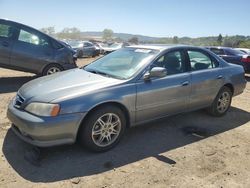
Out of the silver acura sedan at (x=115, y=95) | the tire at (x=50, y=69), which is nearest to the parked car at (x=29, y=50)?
the tire at (x=50, y=69)

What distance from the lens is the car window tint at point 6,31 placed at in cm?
831

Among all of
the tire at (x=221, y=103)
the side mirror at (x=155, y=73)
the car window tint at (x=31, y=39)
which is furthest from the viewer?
the car window tint at (x=31, y=39)

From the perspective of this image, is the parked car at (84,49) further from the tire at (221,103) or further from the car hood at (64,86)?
the car hood at (64,86)

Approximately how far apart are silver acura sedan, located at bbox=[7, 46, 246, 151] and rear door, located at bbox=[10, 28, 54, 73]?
11.5ft

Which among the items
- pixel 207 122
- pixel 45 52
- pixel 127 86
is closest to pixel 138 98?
pixel 127 86

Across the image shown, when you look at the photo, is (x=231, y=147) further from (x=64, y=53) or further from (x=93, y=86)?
(x=64, y=53)

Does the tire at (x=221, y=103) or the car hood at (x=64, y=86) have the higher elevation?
the car hood at (x=64, y=86)

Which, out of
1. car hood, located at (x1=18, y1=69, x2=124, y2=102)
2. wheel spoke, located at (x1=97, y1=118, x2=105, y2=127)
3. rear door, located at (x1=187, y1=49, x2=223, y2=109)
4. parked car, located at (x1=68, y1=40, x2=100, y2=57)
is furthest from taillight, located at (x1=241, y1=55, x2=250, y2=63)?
parked car, located at (x1=68, y1=40, x2=100, y2=57)

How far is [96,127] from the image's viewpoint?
4.29 metres

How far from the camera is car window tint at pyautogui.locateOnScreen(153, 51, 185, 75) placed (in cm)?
516

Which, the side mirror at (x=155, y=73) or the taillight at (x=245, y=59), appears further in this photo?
the taillight at (x=245, y=59)

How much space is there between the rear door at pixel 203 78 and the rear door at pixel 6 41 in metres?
5.11

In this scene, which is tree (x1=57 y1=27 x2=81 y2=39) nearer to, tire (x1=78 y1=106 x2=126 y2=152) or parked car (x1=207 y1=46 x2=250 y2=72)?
parked car (x1=207 y1=46 x2=250 y2=72)

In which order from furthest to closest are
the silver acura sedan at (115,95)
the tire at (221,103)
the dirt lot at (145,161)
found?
the tire at (221,103)
the silver acura sedan at (115,95)
the dirt lot at (145,161)
